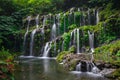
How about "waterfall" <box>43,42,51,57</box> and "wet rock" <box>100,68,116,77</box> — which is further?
"waterfall" <box>43,42,51,57</box>

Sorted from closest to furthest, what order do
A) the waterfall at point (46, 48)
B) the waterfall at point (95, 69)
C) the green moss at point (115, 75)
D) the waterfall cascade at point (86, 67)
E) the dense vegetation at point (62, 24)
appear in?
the green moss at point (115, 75) < the waterfall at point (95, 69) < the waterfall cascade at point (86, 67) < the dense vegetation at point (62, 24) < the waterfall at point (46, 48)

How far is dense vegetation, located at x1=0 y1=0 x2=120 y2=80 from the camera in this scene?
26.9m

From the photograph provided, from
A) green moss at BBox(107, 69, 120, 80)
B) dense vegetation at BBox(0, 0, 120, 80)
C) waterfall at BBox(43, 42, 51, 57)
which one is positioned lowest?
green moss at BBox(107, 69, 120, 80)

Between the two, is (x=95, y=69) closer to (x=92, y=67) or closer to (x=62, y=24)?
(x=92, y=67)

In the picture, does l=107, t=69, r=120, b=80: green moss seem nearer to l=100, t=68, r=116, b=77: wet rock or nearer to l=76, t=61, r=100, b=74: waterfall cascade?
l=100, t=68, r=116, b=77: wet rock

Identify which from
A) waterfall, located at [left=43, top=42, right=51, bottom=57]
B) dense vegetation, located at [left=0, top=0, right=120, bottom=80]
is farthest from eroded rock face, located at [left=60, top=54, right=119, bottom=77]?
waterfall, located at [left=43, top=42, right=51, bottom=57]

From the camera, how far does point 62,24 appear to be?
119 feet

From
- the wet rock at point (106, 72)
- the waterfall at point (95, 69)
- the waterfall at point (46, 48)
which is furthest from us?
the waterfall at point (46, 48)

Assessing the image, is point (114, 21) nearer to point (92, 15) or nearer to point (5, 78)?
point (92, 15)

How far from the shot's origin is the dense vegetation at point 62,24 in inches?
1058

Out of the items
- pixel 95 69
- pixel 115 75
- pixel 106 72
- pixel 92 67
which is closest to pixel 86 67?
pixel 92 67

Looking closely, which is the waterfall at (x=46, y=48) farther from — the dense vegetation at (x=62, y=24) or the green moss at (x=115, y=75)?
the green moss at (x=115, y=75)

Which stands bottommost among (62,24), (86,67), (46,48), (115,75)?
(115,75)

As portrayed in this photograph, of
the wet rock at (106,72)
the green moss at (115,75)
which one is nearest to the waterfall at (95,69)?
the wet rock at (106,72)
